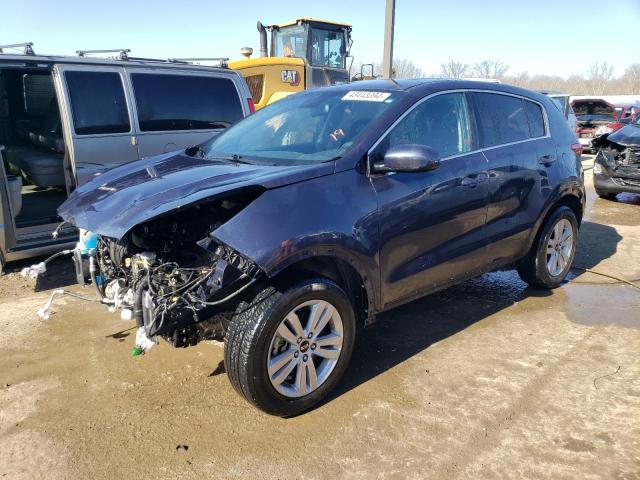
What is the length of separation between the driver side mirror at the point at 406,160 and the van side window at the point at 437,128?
0.30 feet

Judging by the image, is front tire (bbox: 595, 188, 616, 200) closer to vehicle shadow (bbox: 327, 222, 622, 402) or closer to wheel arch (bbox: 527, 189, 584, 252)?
vehicle shadow (bbox: 327, 222, 622, 402)

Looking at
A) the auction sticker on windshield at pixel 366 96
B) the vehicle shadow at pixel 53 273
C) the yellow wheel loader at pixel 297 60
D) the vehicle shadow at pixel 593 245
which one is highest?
the yellow wheel loader at pixel 297 60

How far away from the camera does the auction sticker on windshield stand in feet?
12.1

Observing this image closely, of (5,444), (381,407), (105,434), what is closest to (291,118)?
(381,407)

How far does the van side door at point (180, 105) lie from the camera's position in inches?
222

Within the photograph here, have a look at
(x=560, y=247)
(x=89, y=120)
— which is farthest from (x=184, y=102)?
(x=560, y=247)

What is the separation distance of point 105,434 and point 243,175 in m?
1.59

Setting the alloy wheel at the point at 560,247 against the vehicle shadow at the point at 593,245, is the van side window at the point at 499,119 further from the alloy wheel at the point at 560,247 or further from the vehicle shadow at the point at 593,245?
the vehicle shadow at the point at 593,245

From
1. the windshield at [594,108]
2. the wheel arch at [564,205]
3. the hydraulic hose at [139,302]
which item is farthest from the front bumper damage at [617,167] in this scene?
the windshield at [594,108]

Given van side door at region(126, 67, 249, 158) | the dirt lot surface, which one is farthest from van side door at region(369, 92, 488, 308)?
van side door at region(126, 67, 249, 158)

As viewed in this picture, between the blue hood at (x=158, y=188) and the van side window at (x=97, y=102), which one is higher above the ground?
the van side window at (x=97, y=102)

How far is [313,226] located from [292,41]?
36.6 ft

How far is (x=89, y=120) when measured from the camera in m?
5.27

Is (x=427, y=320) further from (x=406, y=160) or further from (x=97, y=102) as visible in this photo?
(x=97, y=102)
